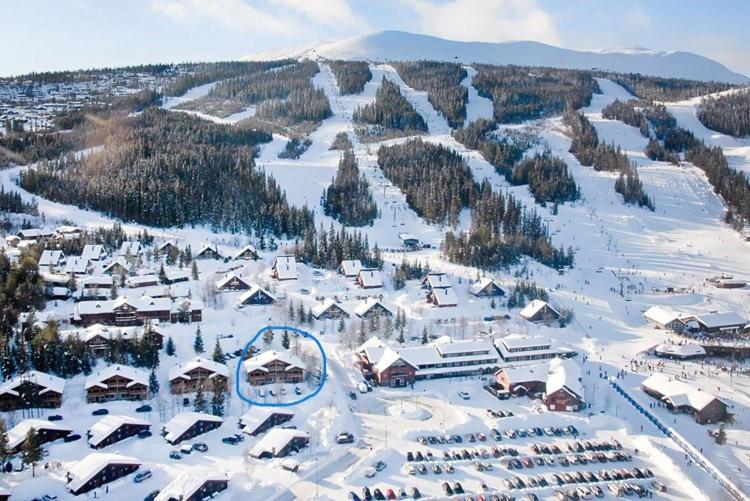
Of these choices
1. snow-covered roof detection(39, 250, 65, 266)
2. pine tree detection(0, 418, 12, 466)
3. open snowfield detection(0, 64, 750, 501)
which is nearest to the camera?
pine tree detection(0, 418, 12, 466)

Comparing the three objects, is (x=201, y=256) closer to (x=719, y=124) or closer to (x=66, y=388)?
(x=66, y=388)

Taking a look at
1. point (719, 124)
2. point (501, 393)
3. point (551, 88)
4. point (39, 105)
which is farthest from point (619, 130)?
point (39, 105)

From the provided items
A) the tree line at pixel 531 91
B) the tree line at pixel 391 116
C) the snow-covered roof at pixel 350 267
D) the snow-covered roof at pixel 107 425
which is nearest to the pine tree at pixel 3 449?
the snow-covered roof at pixel 107 425

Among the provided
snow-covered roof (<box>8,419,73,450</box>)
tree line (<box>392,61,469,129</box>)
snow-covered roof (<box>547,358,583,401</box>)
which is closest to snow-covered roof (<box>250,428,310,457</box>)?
snow-covered roof (<box>8,419,73,450</box>)

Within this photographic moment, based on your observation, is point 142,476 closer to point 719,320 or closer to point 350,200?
point 719,320

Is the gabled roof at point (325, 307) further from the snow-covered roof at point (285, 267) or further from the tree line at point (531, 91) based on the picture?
the tree line at point (531, 91)

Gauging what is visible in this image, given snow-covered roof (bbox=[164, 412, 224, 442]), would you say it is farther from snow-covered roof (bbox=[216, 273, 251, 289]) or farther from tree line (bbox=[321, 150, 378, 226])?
tree line (bbox=[321, 150, 378, 226])

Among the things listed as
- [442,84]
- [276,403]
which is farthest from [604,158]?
[276,403]
